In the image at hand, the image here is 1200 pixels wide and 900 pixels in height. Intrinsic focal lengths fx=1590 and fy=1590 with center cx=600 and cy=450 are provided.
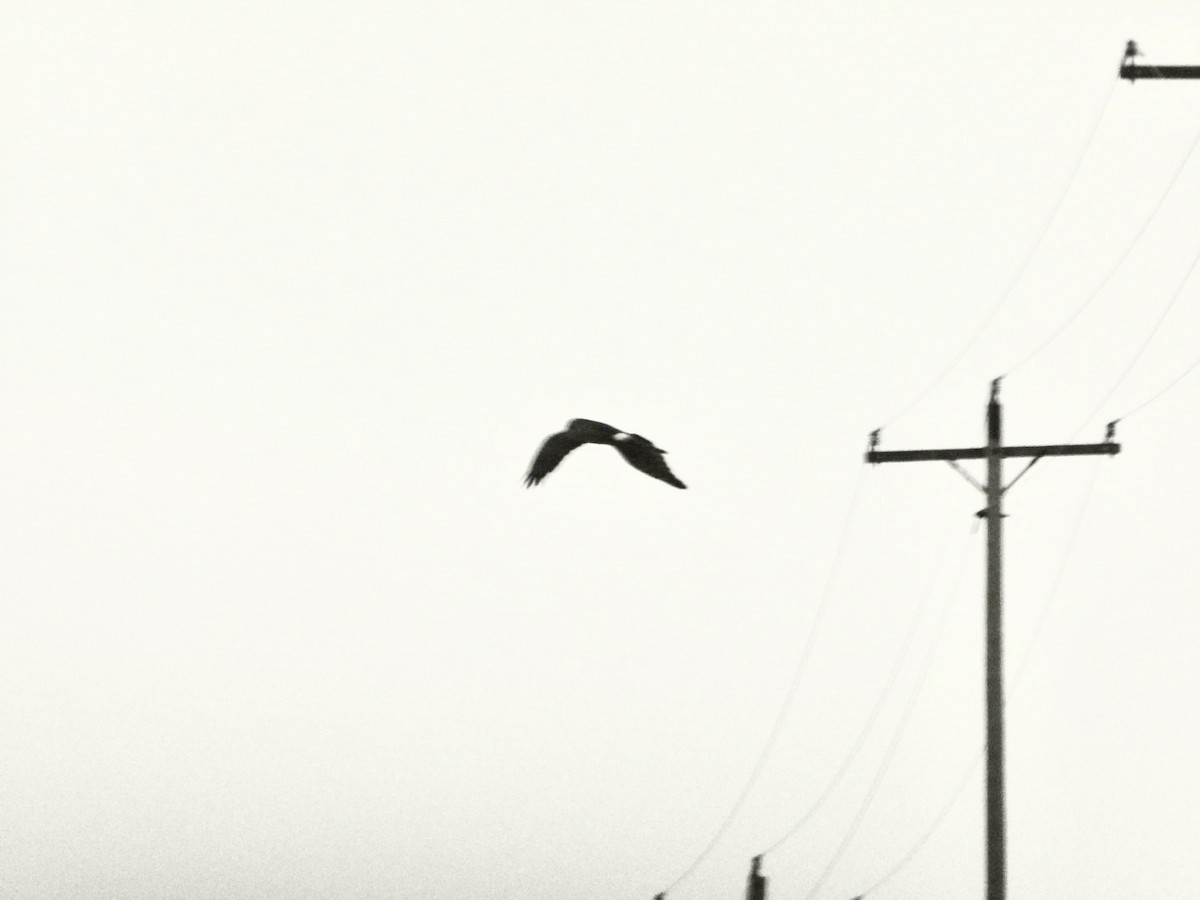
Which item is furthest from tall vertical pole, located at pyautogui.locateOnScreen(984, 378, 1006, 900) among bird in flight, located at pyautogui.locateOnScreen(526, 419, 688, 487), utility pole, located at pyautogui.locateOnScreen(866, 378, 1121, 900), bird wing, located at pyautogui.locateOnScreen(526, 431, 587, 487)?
bird wing, located at pyautogui.locateOnScreen(526, 431, 587, 487)

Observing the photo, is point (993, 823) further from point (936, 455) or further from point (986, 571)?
point (936, 455)

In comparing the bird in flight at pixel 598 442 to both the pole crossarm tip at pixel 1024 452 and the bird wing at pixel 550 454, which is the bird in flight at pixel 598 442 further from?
the pole crossarm tip at pixel 1024 452

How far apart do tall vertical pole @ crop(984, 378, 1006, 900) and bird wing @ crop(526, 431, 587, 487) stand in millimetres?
3268

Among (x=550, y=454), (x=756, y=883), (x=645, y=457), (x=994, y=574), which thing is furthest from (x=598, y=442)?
(x=756, y=883)

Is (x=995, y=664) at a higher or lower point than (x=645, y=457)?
lower

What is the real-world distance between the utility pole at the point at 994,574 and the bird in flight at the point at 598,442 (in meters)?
2.75

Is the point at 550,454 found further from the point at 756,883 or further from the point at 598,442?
the point at 756,883

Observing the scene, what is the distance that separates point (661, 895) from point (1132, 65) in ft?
49.2

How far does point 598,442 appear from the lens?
34.2ft

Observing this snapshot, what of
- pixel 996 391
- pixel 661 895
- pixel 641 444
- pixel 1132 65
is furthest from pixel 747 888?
pixel 1132 65

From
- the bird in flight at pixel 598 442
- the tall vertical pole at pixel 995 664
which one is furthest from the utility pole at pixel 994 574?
the bird in flight at pixel 598 442

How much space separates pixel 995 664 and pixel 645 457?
3.27 metres

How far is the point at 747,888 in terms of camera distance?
16438 millimetres

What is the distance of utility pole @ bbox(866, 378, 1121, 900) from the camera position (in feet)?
35.9
